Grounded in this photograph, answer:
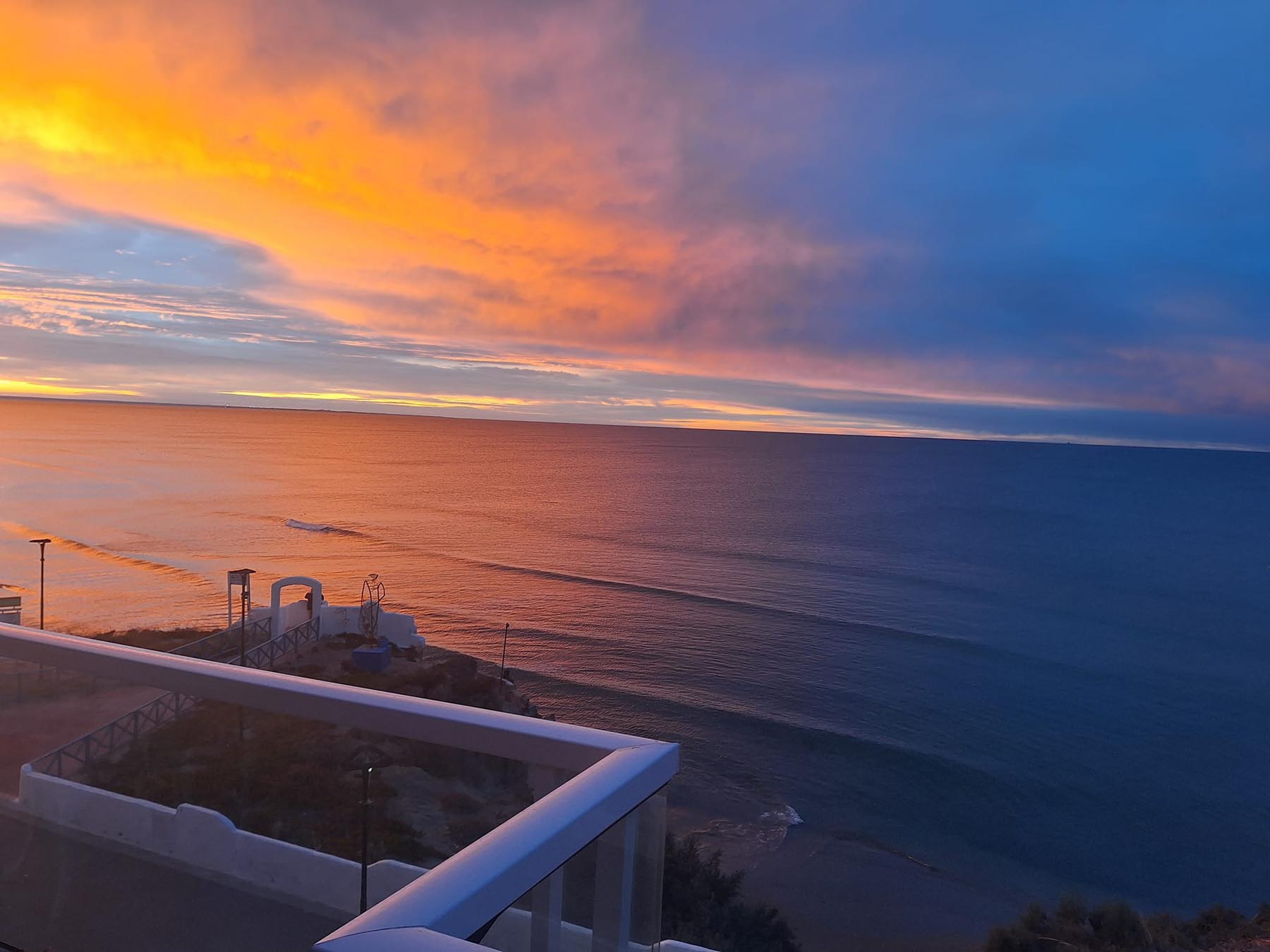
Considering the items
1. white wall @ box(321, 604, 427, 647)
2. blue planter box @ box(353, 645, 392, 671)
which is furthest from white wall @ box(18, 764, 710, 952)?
white wall @ box(321, 604, 427, 647)

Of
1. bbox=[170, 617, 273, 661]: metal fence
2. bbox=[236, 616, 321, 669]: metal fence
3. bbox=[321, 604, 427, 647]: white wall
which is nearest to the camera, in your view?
bbox=[170, 617, 273, 661]: metal fence

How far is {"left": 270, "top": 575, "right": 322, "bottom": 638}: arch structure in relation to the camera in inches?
868

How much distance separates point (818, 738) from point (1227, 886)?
10.2 metres

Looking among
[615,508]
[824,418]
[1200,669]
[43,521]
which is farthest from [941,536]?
[824,418]

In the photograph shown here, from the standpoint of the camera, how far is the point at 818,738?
83.8 ft

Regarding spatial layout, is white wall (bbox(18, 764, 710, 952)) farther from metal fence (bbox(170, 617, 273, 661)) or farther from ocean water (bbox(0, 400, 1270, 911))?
ocean water (bbox(0, 400, 1270, 911))

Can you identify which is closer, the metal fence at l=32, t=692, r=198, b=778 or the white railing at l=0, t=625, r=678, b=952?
the white railing at l=0, t=625, r=678, b=952

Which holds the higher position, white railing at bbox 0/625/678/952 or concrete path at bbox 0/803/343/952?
white railing at bbox 0/625/678/952

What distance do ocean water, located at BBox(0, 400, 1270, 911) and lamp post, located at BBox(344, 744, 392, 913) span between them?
19.9 m

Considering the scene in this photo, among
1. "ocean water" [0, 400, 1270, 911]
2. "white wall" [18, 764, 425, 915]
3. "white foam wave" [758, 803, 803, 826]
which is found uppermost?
"white wall" [18, 764, 425, 915]

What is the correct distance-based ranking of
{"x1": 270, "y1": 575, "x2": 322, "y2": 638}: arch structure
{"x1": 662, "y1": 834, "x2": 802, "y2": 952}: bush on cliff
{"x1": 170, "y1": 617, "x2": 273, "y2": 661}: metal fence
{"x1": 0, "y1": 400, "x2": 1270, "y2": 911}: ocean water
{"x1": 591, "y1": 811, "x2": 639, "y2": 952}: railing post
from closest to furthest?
{"x1": 591, "y1": 811, "x2": 639, "y2": 952}: railing post → {"x1": 662, "y1": 834, "x2": 802, "y2": 952}: bush on cliff → {"x1": 170, "y1": 617, "x2": 273, "y2": 661}: metal fence → {"x1": 0, "y1": 400, "x2": 1270, "y2": 911}: ocean water → {"x1": 270, "y1": 575, "x2": 322, "y2": 638}: arch structure

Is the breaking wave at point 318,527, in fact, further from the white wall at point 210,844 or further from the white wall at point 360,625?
the white wall at point 210,844

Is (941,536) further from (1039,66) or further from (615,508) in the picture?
(1039,66)

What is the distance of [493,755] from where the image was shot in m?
1.56
